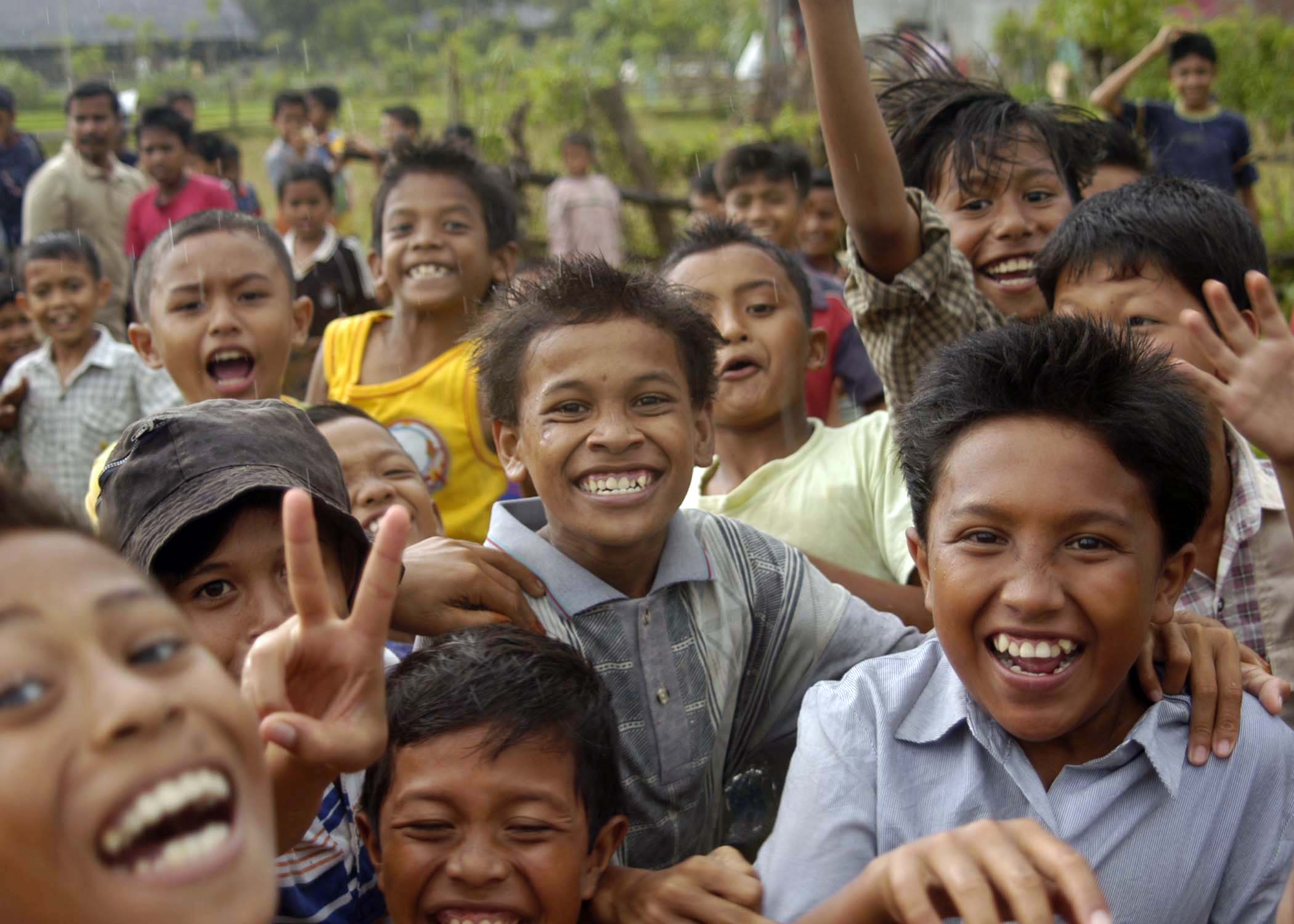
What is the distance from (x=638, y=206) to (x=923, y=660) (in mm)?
9963

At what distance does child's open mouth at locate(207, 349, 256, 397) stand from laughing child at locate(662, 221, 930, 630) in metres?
1.13

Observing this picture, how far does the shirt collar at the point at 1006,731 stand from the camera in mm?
2021

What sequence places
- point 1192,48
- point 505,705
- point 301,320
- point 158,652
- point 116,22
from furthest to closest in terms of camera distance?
point 116,22
point 1192,48
point 301,320
point 505,705
point 158,652

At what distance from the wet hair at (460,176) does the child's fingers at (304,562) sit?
2.86 metres

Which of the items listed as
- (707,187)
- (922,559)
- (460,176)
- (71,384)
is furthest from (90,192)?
(922,559)

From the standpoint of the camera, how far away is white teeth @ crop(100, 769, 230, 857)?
1201 millimetres

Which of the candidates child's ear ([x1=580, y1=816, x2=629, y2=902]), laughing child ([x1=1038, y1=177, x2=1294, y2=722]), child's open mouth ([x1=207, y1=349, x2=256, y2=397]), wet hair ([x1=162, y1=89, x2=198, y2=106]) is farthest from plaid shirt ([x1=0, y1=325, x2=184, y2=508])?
wet hair ([x1=162, y1=89, x2=198, y2=106])

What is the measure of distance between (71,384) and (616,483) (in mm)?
3279

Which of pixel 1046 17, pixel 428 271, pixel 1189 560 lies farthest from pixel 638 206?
pixel 1189 560

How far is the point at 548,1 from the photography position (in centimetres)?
2194

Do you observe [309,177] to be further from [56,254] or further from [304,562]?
[304,562]

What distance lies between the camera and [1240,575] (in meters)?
2.62

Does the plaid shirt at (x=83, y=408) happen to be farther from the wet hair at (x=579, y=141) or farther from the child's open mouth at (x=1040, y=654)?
the wet hair at (x=579, y=141)

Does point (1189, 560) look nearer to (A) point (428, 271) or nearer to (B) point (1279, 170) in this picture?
(A) point (428, 271)
